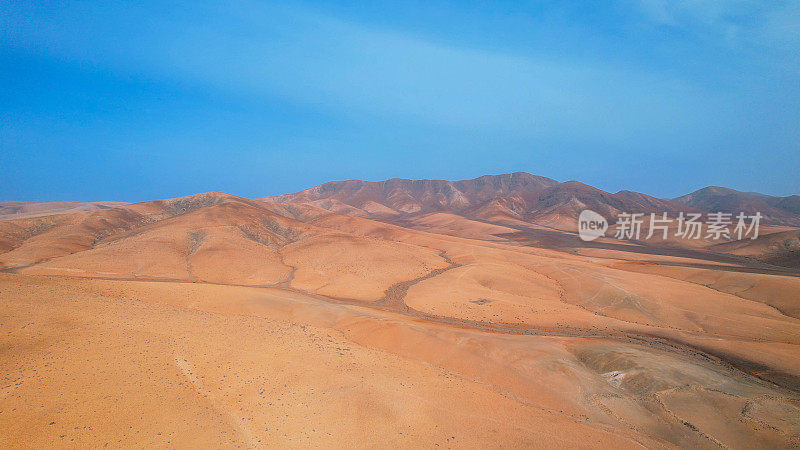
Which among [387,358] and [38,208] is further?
[38,208]

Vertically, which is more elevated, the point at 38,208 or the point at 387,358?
the point at 387,358

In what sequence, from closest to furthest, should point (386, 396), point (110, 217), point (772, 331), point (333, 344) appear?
point (386, 396)
point (333, 344)
point (772, 331)
point (110, 217)

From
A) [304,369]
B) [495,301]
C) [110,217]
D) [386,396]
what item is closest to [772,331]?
[495,301]

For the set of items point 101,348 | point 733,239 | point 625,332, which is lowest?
point 625,332

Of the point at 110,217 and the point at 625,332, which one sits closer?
the point at 625,332

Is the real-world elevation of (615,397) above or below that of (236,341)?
below

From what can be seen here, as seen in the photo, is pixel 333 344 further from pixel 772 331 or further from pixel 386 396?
pixel 772 331

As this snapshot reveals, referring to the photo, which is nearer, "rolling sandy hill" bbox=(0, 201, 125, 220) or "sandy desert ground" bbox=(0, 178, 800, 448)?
"sandy desert ground" bbox=(0, 178, 800, 448)

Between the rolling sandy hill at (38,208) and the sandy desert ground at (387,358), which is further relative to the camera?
the rolling sandy hill at (38,208)
